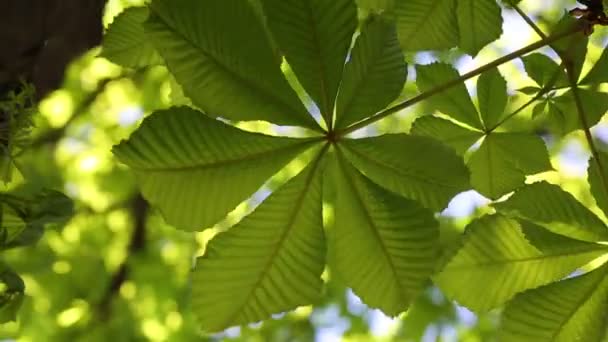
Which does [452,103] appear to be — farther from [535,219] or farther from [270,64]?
[270,64]

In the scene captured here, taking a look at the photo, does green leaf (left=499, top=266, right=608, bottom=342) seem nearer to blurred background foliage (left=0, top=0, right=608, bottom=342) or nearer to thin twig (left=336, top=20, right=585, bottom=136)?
thin twig (left=336, top=20, right=585, bottom=136)

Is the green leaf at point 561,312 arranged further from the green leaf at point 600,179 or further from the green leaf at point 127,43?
the green leaf at point 127,43

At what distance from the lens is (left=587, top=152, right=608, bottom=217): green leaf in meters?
0.85

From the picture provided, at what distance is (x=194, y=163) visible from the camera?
66 centimetres

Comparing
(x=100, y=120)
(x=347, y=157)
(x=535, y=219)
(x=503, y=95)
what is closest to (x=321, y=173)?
(x=347, y=157)

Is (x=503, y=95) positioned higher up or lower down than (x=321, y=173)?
higher up

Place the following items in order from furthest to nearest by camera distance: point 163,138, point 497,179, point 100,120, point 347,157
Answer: point 100,120
point 497,179
point 347,157
point 163,138

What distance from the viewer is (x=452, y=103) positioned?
100cm

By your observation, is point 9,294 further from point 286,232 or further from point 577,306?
point 577,306

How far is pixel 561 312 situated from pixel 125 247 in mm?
2293

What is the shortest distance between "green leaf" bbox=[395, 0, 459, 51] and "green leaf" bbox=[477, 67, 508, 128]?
0.12 meters

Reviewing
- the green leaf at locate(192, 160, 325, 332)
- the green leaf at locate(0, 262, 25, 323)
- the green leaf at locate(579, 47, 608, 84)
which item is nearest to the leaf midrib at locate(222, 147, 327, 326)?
the green leaf at locate(192, 160, 325, 332)

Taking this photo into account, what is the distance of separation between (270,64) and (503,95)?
443 mm

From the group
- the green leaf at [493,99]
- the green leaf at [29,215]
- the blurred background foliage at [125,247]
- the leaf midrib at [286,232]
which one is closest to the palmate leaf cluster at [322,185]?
the leaf midrib at [286,232]
